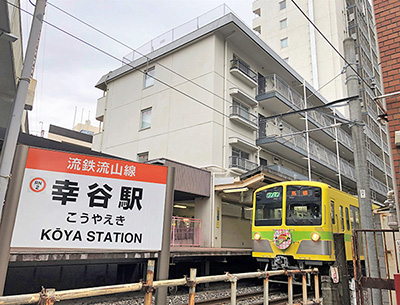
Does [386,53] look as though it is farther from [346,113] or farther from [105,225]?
[346,113]

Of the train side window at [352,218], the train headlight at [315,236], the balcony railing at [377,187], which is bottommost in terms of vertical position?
the train headlight at [315,236]

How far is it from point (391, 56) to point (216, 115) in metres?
12.6

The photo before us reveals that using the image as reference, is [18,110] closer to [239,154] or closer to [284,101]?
[239,154]

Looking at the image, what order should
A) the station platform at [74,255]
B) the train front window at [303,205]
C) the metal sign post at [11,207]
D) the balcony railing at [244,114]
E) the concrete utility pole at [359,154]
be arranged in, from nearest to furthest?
the metal sign post at [11,207] < the station platform at [74,255] < the concrete utility pole at [359,154] < the train front window at [303,205] < the balcony railing at [244,114]

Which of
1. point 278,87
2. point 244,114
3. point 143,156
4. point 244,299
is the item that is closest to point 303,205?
point 244,299

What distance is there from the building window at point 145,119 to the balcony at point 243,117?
20.2 ft

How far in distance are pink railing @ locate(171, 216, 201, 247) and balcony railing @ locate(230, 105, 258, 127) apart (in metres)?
6.95

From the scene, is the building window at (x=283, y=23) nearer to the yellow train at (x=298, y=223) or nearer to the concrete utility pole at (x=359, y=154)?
the yellow train at (x=298, y=223)

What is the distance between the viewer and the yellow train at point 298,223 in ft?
32.9

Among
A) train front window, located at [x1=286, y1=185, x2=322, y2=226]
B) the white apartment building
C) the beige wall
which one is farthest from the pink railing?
the beige wall

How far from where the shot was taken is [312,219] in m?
10.4

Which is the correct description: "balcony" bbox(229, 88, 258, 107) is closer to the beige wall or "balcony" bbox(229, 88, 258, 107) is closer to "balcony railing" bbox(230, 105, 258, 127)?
"balcony railing" bbox(230, 105, 258, 127)

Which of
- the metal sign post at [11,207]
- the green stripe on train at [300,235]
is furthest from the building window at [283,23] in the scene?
the metal sign post at [11,207]

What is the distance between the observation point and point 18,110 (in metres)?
5.74
